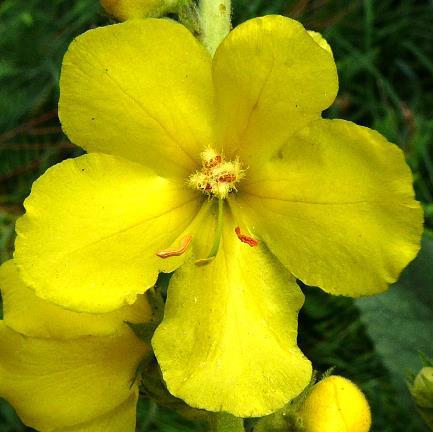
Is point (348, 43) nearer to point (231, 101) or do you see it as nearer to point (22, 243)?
point (231, 101)

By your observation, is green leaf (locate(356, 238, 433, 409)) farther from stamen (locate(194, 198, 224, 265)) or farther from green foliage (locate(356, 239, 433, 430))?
stamen (locate(194, 198, 224, 265))

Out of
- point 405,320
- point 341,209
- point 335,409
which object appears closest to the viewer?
point 341,209

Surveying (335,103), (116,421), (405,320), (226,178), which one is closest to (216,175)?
(226,178)

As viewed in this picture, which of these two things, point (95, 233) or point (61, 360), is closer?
point (95, 233)

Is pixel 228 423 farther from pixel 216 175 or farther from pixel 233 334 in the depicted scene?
pixel 216 175

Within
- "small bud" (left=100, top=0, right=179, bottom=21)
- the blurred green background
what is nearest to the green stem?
"small bud" (left=100, top=0, right=179, bottom=21)

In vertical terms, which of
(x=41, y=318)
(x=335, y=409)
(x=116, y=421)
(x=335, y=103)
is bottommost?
(x=335, y=103)
